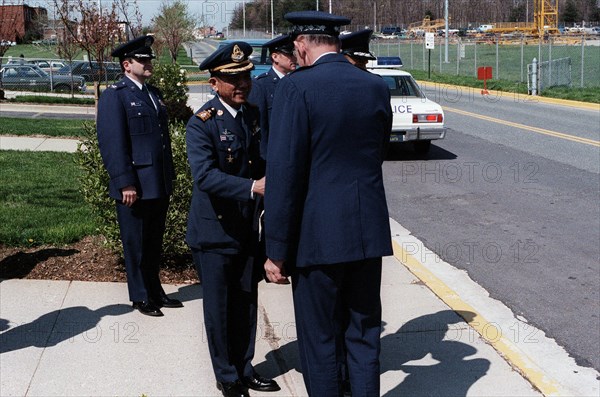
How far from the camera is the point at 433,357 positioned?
5.51 meters

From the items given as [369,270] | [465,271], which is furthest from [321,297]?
[465,271]

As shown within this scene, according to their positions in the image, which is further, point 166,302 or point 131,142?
point 166,302

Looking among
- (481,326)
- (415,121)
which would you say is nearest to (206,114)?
(481,326)

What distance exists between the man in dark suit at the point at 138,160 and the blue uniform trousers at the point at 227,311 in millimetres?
1271

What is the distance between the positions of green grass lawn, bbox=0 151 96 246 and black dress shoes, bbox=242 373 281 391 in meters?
3.59

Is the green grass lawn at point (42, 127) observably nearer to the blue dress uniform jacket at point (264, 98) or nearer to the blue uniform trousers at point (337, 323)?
the blue dress uniform jacket at point (264, 98)

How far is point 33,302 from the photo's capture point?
20.9 feet

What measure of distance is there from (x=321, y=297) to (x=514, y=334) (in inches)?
105

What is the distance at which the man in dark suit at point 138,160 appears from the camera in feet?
19.4

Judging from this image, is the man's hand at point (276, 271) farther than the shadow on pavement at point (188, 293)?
No

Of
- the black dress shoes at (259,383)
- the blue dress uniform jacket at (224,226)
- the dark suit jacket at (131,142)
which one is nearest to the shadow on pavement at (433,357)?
the black dress shoes at (259,383)

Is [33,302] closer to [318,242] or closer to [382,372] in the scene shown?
[382,372]

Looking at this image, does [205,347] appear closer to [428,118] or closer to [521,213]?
[521,213]

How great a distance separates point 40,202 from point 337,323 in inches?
261
